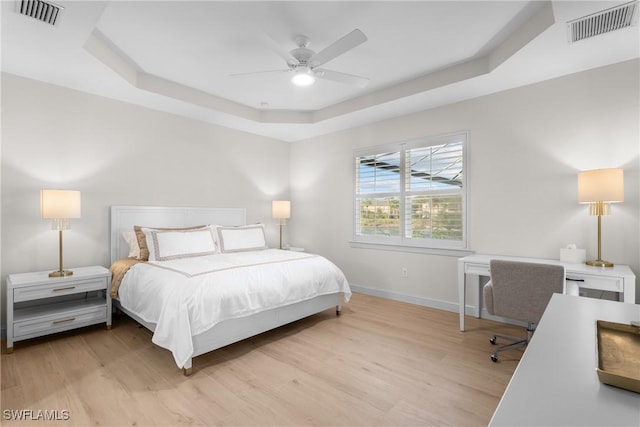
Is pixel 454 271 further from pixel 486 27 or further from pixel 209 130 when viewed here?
pixel 209 130

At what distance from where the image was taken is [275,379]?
7.70ft

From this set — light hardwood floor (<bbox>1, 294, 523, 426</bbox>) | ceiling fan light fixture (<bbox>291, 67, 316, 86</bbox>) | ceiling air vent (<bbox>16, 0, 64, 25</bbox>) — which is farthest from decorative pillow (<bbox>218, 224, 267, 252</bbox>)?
ceiling air vent (<bbox>16, 0, 64, 25</bbox>)

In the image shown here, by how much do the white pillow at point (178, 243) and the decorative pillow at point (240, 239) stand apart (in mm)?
155

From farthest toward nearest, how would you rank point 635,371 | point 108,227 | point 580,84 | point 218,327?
point 108,227, point 580,84, point 218,327, point 635,371

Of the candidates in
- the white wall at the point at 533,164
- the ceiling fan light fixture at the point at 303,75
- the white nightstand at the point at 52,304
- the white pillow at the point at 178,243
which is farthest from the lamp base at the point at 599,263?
the white nightstand at the point at 52,304

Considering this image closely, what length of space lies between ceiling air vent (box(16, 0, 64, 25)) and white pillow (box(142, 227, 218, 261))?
204cm

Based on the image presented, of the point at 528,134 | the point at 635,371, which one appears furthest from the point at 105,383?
the point at 528,134

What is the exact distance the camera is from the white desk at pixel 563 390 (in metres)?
0.60

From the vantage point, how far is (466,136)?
12.4 ft

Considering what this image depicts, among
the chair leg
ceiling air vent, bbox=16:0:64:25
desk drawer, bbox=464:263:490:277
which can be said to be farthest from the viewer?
desk drawer, bbox=464:263:490:277

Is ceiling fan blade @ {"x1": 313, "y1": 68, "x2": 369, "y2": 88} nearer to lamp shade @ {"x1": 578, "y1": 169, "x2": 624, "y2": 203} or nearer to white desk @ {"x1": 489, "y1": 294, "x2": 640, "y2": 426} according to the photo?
lamp shade @ {"x1": 578, "y1": 169, "x2": 624, "y2": 203}

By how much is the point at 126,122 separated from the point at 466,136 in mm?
4085

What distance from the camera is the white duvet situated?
2.38 metres

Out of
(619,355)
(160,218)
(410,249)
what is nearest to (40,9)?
(160,218)
